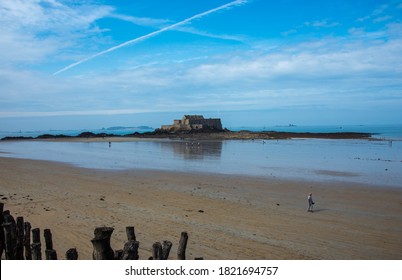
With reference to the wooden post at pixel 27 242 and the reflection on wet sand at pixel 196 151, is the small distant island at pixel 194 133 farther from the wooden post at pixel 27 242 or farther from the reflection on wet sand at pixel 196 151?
the wooden post at pixel 27 242

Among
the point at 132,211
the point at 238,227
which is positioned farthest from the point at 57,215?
the point at 238,227

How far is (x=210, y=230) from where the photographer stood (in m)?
10.7

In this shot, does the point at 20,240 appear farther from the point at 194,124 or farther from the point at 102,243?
the point at 194,124

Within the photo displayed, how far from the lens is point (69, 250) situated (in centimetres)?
559

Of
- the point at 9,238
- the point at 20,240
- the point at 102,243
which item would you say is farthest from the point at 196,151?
the point at 102,243

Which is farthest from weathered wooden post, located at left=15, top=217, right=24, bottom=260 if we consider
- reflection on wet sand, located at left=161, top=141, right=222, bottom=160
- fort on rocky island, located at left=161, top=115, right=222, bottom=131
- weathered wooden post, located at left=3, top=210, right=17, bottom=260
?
fort on rocky island, located at left=161, top=115, right=222, bottom=131

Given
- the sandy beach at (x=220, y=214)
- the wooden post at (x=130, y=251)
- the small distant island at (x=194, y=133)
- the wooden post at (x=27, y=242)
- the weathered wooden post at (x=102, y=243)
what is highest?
the small distant island at (x=194, y=133)

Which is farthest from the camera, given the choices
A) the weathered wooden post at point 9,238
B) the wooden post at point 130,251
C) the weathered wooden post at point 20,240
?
the weathered wooden post at point 20,240

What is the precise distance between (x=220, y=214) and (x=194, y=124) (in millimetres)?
87842

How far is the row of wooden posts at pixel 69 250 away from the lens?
16.9 ft

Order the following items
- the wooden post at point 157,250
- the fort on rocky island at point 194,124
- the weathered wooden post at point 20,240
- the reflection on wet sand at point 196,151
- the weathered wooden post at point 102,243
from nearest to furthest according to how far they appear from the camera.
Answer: the weathered wooden post at point 102,243 → the wooden post at point 157,250 → the weathered wooden post at point 20,240 → the reflection on wet sand at point 196,151 → the fort on rocky island at point 194,124

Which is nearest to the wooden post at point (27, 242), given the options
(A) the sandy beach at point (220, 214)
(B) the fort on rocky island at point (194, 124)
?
(A) the sandy beach at point (220, 214)

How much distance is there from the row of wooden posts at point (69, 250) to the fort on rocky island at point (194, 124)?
9032 cm

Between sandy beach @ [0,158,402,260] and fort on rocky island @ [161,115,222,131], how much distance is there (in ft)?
253
